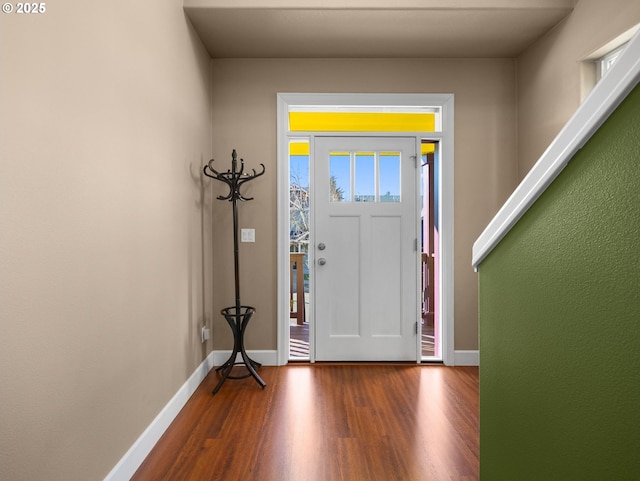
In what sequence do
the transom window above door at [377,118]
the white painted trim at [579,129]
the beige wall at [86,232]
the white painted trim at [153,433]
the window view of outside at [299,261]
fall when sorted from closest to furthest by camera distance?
the white painted trim at [579,129] < the beige wall at [86,232] < the white painted trim at [153,433] < the transom window above door at [377,118] < the window view of outside at [299,261]

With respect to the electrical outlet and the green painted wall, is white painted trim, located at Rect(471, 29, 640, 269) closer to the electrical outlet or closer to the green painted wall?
the green painted wall

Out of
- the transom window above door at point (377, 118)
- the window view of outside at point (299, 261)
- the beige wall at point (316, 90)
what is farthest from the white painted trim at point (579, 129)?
the window view of outside at point (299, 261)

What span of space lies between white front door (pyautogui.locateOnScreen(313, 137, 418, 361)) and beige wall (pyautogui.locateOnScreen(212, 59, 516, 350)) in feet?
1.34

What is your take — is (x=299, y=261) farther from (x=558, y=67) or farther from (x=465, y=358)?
(x=558, y=67)

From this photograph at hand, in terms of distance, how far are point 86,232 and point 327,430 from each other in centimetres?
161

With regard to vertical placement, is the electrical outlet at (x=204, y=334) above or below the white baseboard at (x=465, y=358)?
above

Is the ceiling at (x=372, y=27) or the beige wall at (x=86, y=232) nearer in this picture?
the beige wall at (x=86, y=232)

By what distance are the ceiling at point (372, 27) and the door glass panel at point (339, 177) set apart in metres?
0.83

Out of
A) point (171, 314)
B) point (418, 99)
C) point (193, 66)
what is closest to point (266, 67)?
point (193, 66)

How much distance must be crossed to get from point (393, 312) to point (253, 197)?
1.57 meters

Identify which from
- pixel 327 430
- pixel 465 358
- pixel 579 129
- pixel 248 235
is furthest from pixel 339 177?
pixel 579 129

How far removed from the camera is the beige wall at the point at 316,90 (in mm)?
3262

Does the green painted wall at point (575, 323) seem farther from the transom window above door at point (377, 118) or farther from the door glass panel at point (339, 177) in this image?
the transom window above door at point (377, 118)

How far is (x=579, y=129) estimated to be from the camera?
2.64 feet
